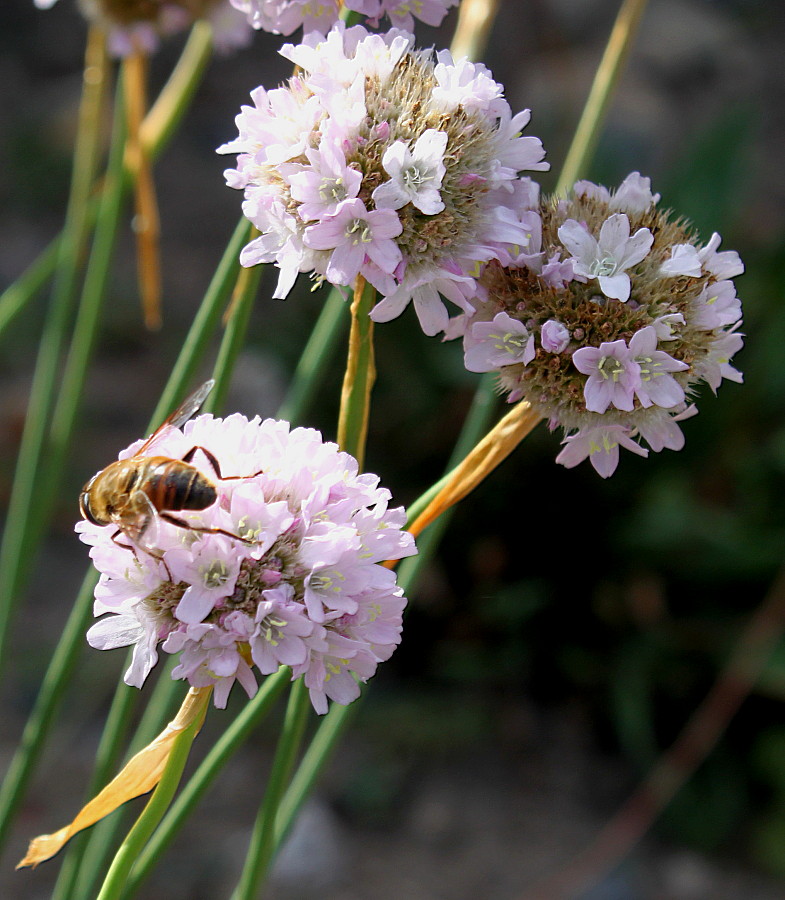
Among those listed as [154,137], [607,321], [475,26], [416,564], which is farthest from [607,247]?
[154,137]

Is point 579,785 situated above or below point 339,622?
below

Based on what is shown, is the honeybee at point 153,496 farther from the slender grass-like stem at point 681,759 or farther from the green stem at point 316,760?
the slender grass-like stem at point 681,759

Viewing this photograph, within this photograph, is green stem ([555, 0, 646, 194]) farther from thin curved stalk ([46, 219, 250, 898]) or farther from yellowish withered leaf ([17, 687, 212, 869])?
yellowish withered leaf ([17, 687, 212, 869])

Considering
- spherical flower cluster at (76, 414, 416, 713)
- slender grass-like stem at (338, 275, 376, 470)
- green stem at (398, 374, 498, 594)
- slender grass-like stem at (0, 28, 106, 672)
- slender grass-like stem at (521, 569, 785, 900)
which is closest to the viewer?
spherical flower cluster at (76, 414, 416, 713)

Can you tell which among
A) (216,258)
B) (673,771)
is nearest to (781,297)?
(673,771)

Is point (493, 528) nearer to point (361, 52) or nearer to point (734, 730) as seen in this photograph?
point (734, 730)

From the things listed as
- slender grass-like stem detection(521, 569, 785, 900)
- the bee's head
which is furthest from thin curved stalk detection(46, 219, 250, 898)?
slender grass-like stem detection(521, 569, 785, 900)

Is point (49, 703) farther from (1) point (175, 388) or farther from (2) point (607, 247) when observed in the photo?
(2) point (607, 247)
